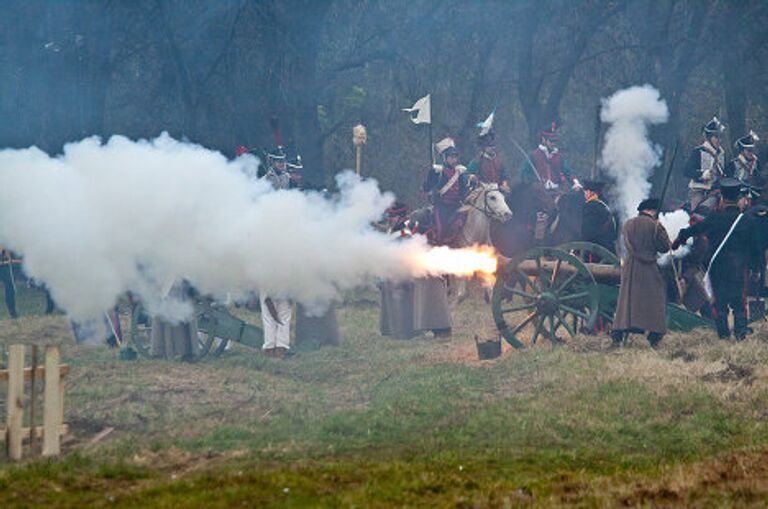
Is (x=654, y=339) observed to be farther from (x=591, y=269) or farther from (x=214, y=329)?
(x=214, y=329)

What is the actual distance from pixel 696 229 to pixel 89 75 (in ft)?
47.2

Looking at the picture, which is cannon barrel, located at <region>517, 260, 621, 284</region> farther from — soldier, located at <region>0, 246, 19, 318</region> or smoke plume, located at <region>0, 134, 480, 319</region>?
soldier, located at <region>0, 246, 19, 318</region>

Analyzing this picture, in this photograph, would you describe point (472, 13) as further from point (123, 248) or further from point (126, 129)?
point (123, 248)

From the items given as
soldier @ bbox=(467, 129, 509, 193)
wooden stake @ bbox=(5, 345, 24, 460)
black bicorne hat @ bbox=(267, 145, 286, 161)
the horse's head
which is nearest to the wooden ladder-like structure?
wooden stake @ bbox=(5, 345, 24, 460)

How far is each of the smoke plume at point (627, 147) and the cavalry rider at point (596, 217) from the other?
2.78 metres

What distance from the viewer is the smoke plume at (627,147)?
2155cm

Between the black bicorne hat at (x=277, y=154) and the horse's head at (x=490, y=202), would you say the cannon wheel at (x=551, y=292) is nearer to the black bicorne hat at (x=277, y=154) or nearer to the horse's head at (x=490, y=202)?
the horse's head at (x=490, y=202)

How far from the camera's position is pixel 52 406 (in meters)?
11.8

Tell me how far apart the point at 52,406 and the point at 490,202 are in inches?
399

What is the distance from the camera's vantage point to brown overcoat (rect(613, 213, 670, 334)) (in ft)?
55.6

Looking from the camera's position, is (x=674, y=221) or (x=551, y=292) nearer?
(x=551, y=292)

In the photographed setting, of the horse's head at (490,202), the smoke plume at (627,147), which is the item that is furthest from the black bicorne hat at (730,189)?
the horse's head at (490,202)

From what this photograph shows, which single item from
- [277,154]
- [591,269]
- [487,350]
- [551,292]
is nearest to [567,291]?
[551,292]

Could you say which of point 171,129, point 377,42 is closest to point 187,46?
point 171,129
